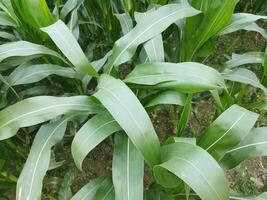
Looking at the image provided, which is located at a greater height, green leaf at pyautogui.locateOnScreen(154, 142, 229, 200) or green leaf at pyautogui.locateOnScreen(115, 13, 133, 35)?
green leaf at pyautogui.locateOnScreen(115, 13, 133, 35)

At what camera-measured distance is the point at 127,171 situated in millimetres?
774

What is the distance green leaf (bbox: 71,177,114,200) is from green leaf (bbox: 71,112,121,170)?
181mm

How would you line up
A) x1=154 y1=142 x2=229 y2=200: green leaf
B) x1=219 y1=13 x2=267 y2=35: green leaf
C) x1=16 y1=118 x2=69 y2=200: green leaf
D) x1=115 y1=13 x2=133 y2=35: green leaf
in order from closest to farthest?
x1=154 y1=142 x2=229 y2=200: green leaf, x1=16 y1=118 x2=69 y2=200: green leaf, x1=219 y1=13 x2=267 y2=35: green leaf, x1=115 y1=13 x2=133 y2=35: green leaf

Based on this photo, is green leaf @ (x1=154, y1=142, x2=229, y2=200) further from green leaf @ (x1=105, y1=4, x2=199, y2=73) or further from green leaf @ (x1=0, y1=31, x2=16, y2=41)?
green leaf @ (x1=0, y1=31, x2=16, y2=41)

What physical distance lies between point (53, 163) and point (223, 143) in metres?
0.53

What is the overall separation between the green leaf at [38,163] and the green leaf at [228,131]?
38cm

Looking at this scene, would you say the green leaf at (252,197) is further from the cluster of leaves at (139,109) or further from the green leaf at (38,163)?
the green leaf at (38,163)

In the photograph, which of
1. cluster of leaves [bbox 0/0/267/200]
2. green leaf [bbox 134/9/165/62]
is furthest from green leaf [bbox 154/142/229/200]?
green leaf [bbox 134/9/165/62]

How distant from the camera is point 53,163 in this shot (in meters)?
1.03

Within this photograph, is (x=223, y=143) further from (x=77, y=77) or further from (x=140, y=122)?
(x=77, y=77)

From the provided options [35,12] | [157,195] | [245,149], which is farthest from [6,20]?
Result: [245,149]

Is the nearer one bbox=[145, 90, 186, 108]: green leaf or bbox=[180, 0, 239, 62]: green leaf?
bbox=[145, 90, 186, 108]: green leaf

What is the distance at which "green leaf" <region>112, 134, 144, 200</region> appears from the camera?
0.74m

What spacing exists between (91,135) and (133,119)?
12 cm
